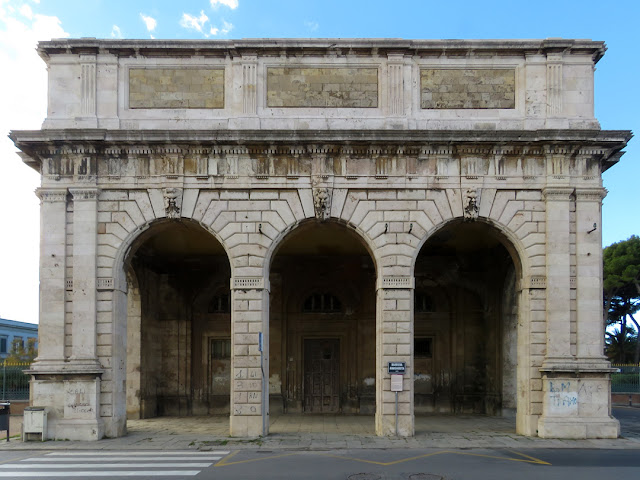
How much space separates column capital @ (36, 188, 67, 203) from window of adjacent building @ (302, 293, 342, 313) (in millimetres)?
10211

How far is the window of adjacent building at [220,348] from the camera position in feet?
80.4

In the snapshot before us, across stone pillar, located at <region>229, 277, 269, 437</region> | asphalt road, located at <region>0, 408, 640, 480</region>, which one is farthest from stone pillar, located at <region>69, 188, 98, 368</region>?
stone pillar, located at <region>229, 277, 269, 437</region>

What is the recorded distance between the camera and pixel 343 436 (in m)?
17.9

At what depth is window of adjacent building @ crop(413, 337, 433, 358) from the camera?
2447 centimetres

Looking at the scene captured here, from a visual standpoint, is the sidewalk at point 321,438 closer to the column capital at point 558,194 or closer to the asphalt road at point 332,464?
the asphalt road at point 332,464

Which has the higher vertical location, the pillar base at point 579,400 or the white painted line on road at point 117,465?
the pillar base at point 579,400

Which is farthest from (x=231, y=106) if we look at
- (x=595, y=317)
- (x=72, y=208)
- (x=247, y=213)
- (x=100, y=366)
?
(x=595, y=317)

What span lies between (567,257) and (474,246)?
569 centimetres

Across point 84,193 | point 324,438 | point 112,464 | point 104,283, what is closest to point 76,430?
point 112,464

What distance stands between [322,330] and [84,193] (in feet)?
34.5

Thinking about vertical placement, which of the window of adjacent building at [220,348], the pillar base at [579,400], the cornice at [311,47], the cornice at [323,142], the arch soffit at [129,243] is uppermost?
the cornice at [311,47]

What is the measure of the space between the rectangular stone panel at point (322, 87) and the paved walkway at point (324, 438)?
9788 mm

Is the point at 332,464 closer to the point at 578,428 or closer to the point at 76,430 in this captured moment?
the point at 578,428

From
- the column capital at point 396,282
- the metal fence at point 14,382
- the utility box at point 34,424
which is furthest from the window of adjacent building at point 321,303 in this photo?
the metal fence at point 14,382
